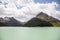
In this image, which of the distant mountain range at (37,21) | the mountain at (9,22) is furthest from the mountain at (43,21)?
the mountain at (9,22)

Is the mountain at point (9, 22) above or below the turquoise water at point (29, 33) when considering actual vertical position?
above

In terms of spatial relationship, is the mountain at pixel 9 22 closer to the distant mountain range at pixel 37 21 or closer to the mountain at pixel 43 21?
the distant mountain range at pixel 37 21

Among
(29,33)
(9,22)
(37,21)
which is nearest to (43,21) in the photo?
(37,21)

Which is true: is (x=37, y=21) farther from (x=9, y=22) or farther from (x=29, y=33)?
(x=9, y=22)

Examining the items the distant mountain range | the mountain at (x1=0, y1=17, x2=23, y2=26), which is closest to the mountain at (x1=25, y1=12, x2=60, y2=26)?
the distant mountain range

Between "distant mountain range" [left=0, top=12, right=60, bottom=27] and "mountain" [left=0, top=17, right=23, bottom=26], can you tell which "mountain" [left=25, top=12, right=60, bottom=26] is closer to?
"distant mountain range" [left=0, top=12, right=60, bottom=27]

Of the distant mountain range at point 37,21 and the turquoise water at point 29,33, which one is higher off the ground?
the distant mountain range at point 37,21

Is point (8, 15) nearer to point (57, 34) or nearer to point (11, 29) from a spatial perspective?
point (11, 29)
